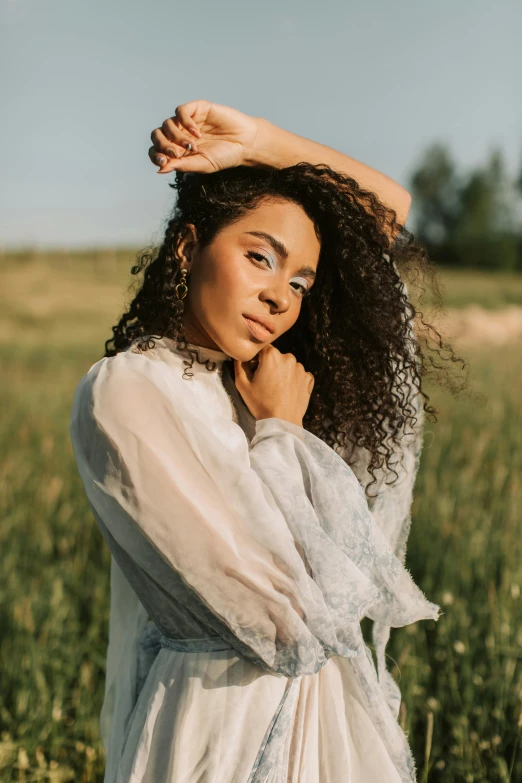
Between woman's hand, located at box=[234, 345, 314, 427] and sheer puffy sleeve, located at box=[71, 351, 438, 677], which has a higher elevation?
woman's hand, located at box=[234, 345, 314, 427]

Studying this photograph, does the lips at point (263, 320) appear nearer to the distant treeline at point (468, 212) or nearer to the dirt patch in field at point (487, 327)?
the dirt patch in field at point (487, 327)

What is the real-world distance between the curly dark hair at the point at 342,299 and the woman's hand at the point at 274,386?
0.32 feet

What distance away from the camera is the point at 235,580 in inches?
55.8

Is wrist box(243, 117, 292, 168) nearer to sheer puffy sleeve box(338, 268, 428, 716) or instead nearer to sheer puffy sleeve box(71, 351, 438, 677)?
sheer puffy sleeve box(338, 268, 428, 716)

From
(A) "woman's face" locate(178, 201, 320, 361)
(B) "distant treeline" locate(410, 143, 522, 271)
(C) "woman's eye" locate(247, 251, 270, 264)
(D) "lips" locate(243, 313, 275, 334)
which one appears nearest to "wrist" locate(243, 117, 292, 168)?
(A) "woman's face" locate(178, 201, 320, 361)

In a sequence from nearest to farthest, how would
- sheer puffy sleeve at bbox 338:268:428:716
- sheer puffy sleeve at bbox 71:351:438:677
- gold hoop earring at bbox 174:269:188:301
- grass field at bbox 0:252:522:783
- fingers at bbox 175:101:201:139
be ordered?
sheer puffy sleeve at bbox 71:351:438:677
fingers at bbox 175:101:201:139
gold hoop earring at bbox 174:269:188:301
sheer puffy sleeve at bbox 338:268:428:716
grass field at bbox 0:252:522:783

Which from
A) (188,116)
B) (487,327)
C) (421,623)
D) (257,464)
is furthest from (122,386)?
(487,327)

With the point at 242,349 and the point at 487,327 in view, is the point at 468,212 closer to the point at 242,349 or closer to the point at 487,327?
the point at 487,327

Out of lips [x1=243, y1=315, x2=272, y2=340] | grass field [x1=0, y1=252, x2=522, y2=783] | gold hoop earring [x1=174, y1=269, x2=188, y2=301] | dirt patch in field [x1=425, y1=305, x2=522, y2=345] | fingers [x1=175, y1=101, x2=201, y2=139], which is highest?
fingers [x1=175, y1=101, x2=201, y2=139]

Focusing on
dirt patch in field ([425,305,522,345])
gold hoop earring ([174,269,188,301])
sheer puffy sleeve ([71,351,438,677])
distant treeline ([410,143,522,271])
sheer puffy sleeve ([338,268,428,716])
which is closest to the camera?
sheer puffy sleeve ([71,351,438,677])

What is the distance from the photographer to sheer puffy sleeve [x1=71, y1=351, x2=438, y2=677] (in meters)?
1.42

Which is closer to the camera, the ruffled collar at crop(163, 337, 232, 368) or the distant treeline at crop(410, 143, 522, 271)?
the ruffled collar at crop(163, 337, 232, 368)

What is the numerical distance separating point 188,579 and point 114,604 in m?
0.64

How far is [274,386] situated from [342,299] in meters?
0.38
